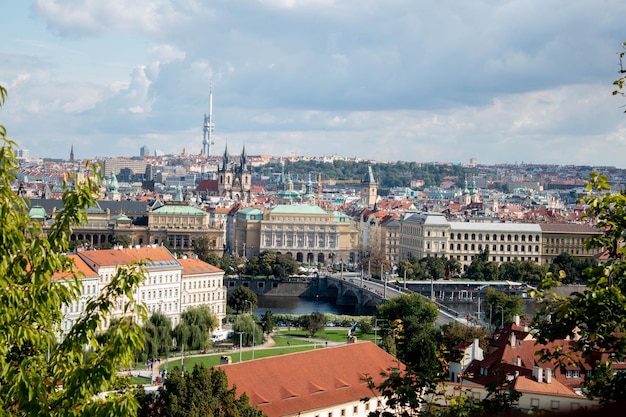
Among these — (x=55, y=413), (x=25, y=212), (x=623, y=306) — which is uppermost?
(x=25, y=212)

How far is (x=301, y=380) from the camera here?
3262 centimetres

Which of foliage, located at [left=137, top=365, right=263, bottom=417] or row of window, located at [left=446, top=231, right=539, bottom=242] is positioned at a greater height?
foliage, located at [left=137, top=365, right=263, bottom=417]

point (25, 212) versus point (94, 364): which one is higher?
point (25, 212)

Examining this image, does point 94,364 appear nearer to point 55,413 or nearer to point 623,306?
point 55,413

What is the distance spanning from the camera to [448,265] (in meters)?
94.8

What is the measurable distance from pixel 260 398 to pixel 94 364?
20.9 metres

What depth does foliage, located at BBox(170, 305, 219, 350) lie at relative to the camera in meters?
51.0

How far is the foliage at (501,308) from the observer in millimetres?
61406

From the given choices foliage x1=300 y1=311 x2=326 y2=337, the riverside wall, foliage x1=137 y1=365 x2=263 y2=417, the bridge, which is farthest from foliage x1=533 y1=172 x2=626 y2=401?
the riverside wall

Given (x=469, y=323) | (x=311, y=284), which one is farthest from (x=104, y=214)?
(x=469, y=323)

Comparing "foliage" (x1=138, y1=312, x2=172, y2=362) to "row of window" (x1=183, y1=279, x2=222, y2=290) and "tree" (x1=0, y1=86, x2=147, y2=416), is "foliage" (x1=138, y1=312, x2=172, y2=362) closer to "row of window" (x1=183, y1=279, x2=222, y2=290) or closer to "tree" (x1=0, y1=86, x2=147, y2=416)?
"row of window" (x1=183, y1=279, x2=222, y2=290)

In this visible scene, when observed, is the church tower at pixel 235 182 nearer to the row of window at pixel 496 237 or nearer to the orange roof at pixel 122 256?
the row of window at pixel 496 237

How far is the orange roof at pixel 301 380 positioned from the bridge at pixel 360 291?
31673mm

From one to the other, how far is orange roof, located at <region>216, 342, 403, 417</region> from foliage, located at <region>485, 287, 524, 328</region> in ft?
85.6
